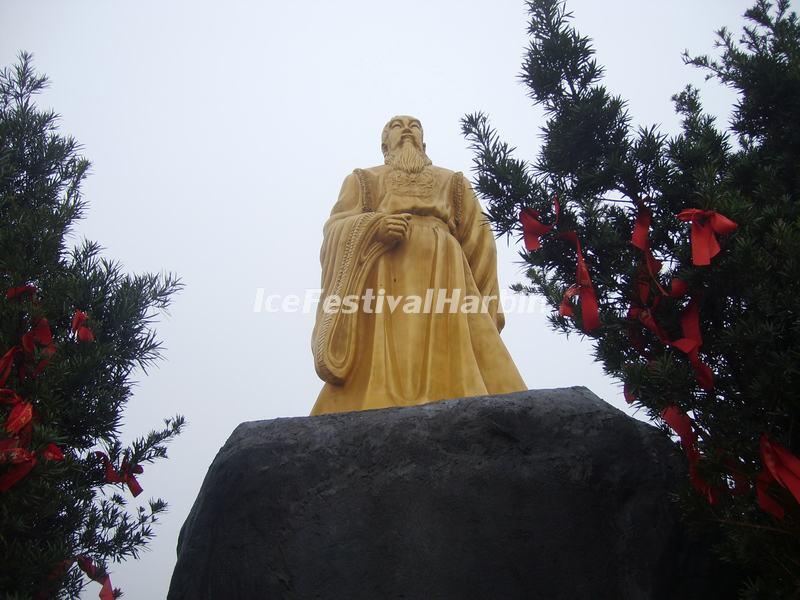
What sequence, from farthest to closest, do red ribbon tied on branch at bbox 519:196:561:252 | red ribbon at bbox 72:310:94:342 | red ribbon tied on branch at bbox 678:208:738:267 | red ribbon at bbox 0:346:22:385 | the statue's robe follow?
1. the statue's robe
2. red ribbon at bbox 72:310:94:342
3. red ribbon tied on branch at bbox 519:196:561:252
4. red ribbon at bbox 0:346:22:385
5. red ribbon tied on branch at bbox 678:208:738:267

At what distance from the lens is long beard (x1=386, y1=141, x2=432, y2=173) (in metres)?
5.68

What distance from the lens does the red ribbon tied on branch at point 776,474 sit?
2.57 m

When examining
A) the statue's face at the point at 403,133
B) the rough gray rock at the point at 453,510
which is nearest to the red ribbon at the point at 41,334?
the rough gray rock at the point at 453,510

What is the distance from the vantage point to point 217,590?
11.4 ft

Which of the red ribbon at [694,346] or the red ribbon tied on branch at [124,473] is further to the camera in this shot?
the red ribbon tied on branch at [124,473]

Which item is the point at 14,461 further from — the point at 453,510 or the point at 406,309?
the point at 406,309

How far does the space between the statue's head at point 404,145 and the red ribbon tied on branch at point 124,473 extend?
2.79 meters

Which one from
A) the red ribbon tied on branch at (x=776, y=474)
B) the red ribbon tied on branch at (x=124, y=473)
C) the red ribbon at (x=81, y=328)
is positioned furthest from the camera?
the red ribbon tied on branch at (x=124, y=473)

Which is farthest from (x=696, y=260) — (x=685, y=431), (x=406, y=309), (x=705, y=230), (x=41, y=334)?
(x=41, y=334)

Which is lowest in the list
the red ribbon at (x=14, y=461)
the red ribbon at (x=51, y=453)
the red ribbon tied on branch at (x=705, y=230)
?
the red ribbon at (x=14, y=461)

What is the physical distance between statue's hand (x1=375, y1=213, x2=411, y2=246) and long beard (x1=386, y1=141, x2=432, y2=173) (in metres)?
0.62

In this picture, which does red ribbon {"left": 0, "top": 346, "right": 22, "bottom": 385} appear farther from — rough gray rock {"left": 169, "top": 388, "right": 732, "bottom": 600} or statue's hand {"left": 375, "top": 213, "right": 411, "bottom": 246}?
statue's hand {"left": 375, "top": 213, "right": 411, "bottom": 246}

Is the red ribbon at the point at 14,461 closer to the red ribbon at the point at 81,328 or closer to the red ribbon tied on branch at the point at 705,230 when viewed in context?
the red ribbon at the point at 81,328

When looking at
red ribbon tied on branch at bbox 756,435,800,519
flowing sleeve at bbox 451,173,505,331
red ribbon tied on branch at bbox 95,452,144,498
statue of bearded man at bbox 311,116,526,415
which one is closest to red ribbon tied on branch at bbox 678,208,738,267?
red ribbon tied on branch at bbox 756,435,800,519
